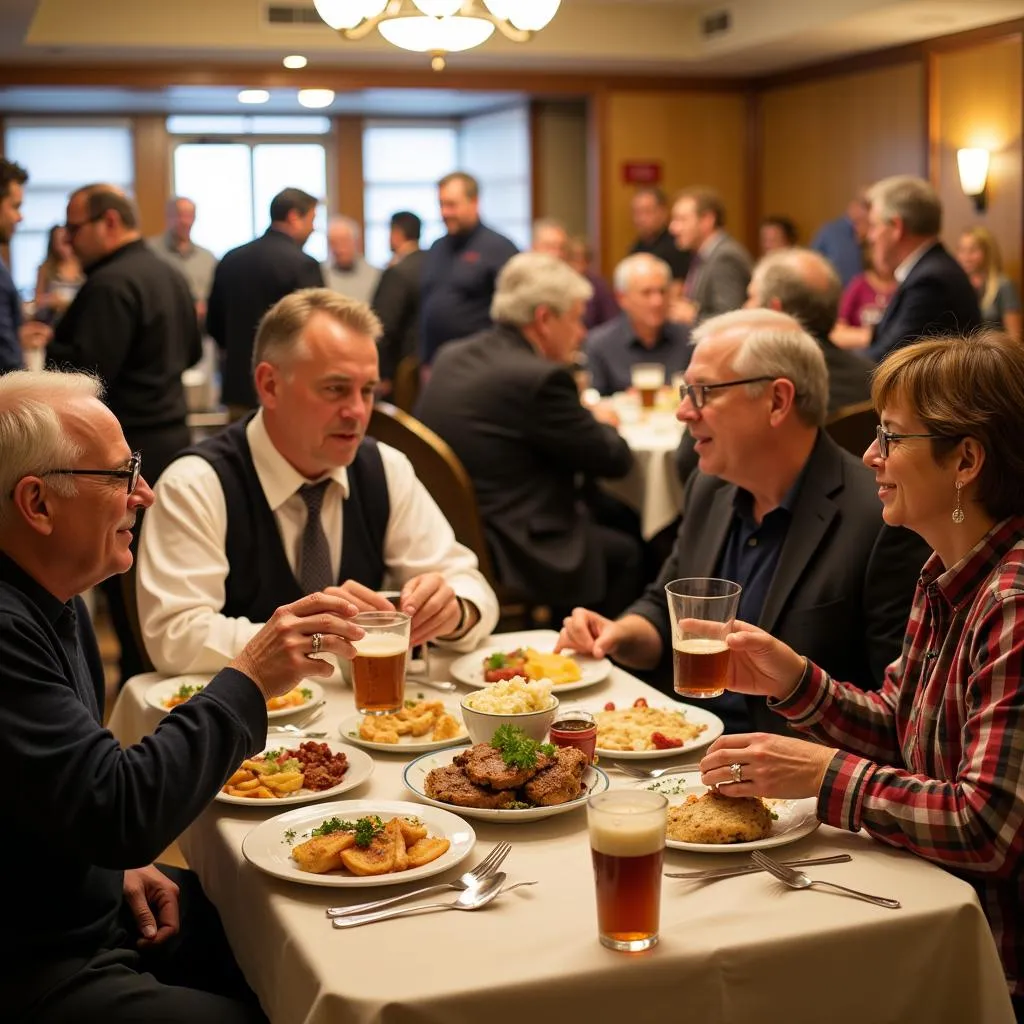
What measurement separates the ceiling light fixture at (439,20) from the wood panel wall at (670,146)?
6400mm

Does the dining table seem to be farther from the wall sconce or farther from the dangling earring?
the wall sconce

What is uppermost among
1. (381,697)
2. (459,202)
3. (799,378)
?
(459,202)

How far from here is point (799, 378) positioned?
2.58 m

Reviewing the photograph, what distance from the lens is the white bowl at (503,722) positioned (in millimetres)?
1882

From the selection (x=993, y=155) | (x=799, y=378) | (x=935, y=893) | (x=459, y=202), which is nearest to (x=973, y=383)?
(x=935, y=893)

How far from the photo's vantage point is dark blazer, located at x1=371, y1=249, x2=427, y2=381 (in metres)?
8.69

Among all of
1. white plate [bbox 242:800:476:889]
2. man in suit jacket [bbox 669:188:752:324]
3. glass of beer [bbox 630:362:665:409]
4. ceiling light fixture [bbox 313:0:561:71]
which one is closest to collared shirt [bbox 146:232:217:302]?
man in suit jacket [bbox 669:188:752:324]

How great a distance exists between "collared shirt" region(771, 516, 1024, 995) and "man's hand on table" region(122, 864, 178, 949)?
945 mm

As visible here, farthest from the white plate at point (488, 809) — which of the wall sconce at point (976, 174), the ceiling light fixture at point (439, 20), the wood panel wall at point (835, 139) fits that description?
the wood panel wall at point (835, 139)

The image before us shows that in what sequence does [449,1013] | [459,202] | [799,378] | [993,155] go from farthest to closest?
1. [993,155]
2. [459,202]
3. [799,378]
4. [449,1013]

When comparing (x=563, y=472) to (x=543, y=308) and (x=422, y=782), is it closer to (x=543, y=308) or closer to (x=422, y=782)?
(x=543, y=308)

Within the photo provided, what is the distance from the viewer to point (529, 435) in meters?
4.36

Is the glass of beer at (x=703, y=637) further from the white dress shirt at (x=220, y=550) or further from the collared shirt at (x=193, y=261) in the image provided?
the collared shirt at (x=193, y=261)

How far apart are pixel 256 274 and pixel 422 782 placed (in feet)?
16.7
